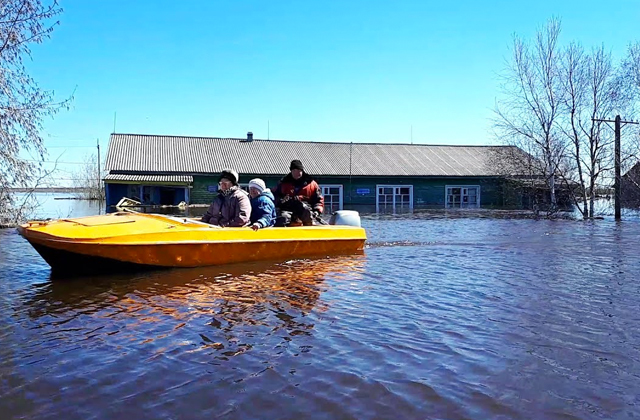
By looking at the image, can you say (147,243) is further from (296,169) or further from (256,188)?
(296,169)

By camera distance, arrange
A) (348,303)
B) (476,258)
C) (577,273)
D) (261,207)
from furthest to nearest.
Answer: (476,258), (261,207), (577,273), (348,303)

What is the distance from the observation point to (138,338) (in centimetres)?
487

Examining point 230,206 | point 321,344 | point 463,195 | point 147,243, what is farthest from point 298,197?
point 463,195

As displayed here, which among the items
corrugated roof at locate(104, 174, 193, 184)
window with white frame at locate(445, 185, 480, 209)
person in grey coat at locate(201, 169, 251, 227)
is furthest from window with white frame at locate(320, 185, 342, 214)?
person in grey coat at locate(201, 169, 251, 227)

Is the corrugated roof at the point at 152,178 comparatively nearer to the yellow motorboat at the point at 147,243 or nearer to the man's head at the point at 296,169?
the man's head at the point at 296,169

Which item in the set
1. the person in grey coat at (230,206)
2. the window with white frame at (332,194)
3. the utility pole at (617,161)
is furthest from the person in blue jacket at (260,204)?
the window with white frame at (332,194)

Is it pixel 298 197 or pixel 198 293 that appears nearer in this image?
pixel 198 293

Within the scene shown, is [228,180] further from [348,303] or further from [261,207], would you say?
[348,303]

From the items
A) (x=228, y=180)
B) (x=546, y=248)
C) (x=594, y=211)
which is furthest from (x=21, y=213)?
(x=594, y=211)

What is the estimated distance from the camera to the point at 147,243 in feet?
25.2

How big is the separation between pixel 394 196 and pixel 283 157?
7477 millimetres

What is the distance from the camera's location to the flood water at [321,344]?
3.54 meters

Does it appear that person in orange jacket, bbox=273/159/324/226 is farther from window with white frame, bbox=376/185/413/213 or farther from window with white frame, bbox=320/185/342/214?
window with white frame, bbox=376/185/413/213

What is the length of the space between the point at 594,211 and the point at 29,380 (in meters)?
25.1
